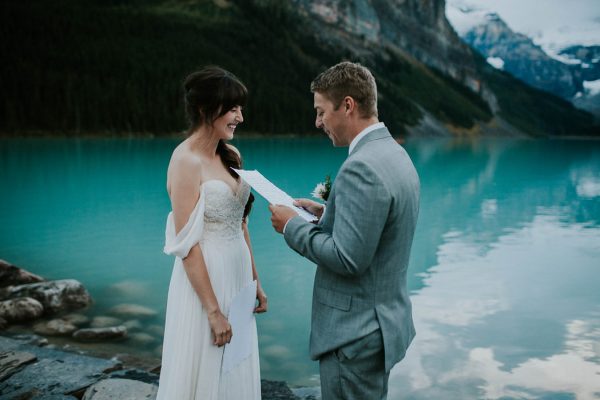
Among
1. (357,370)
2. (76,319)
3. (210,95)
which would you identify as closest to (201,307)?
(357,370)

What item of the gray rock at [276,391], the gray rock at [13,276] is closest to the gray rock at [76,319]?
the gray rock at [13,276]

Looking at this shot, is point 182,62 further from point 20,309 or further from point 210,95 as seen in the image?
point 210,95

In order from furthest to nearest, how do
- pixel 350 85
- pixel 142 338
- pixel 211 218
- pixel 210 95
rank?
pixel 142 338
pixel 211 218
pixel 210 95
pixel 350 85

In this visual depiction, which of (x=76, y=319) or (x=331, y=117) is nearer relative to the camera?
(x=331, y=117)

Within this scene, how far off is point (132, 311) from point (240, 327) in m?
4.96

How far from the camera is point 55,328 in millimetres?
6441

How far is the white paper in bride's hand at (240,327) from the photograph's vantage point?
9.83 ft

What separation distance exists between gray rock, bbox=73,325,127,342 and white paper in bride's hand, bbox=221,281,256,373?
3.91 meters

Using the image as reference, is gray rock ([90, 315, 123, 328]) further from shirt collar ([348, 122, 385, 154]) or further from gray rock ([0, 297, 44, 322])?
shirt collar ([348, 122, 385, 154])

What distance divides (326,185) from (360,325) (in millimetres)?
1000

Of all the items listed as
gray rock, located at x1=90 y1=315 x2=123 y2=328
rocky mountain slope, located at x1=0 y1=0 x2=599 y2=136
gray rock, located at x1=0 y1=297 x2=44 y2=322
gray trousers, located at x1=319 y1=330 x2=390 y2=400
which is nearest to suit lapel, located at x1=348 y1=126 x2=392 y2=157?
gray trousers, located at x1=319 y1=330 x2=390 y2=400

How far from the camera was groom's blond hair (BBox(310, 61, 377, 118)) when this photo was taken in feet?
7.25

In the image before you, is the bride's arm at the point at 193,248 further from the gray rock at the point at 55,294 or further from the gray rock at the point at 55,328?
the gray rock at the point at 55,294

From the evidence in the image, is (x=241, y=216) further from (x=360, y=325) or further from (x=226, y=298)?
(x=360, y=325)
